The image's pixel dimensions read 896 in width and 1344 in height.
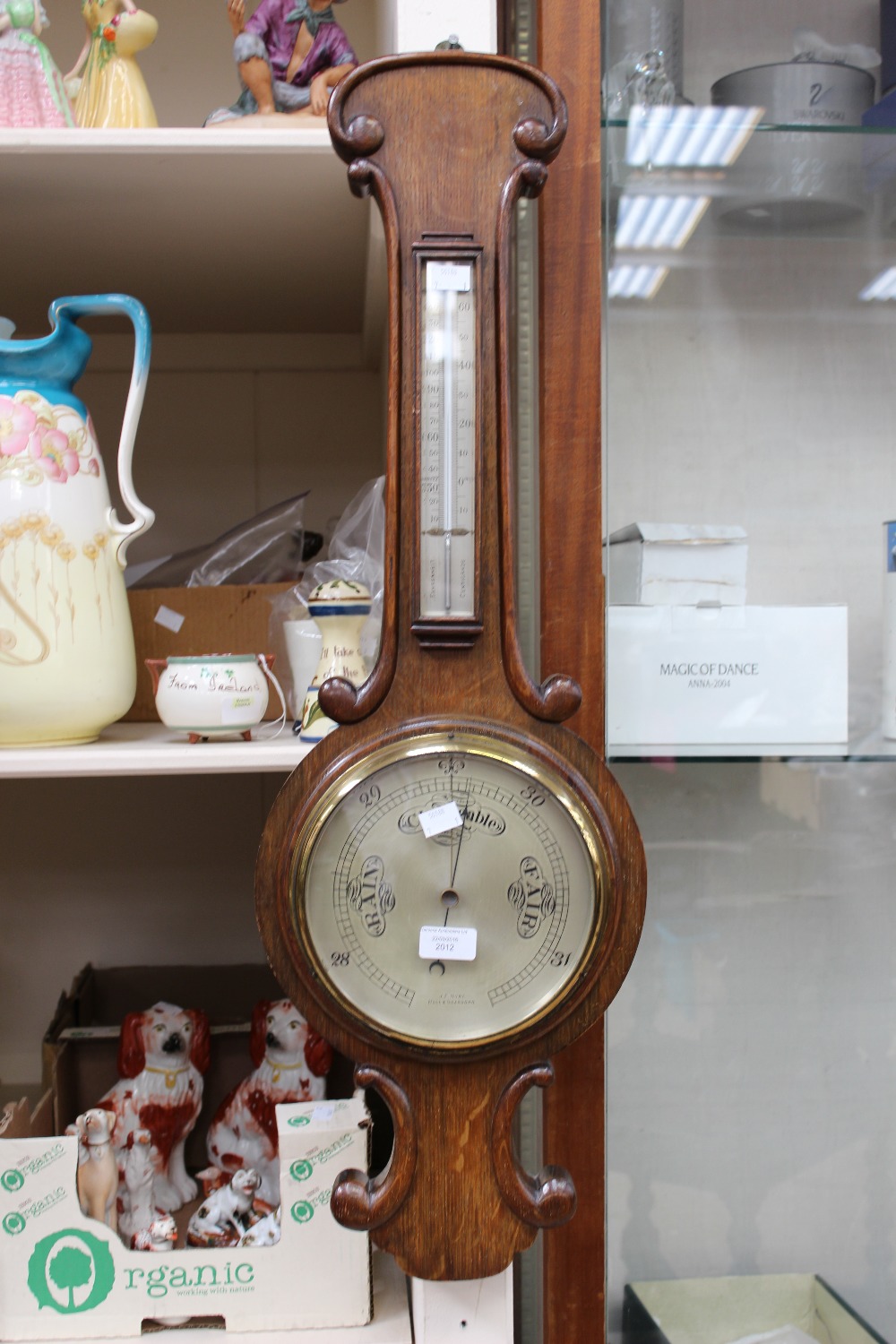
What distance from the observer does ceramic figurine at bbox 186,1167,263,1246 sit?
890mm

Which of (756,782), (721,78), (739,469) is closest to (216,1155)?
(756,782)

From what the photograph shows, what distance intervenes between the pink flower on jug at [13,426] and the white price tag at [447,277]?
36 centimetres

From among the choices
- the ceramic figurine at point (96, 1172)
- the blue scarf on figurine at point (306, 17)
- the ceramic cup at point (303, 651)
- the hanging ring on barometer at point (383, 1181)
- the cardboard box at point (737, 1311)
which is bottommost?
the cardboard box at point (737, 1311)

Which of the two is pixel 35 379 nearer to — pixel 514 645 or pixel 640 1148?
pixel 514 645

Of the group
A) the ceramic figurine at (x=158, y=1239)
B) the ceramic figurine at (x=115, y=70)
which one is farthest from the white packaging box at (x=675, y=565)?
the ceramic figurine at (x=158, y=1239)

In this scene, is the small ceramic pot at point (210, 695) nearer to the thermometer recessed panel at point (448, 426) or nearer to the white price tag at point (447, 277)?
the thermometer recessed panel at point (448, 426)

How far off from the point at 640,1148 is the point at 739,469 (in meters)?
0.68

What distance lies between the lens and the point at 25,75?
862 millimetres

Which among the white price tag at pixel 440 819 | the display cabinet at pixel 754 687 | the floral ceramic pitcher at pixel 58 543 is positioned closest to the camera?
the white price tag at pixel 440 819

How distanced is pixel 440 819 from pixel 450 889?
0.05 metres

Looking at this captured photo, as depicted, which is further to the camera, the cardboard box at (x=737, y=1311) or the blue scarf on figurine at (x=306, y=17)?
the cardboard box at (x=737, y=1311)

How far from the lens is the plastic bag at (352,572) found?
0.96m

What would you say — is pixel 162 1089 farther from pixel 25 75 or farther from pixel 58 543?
pixel 25 75

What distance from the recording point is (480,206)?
0.74 meters
